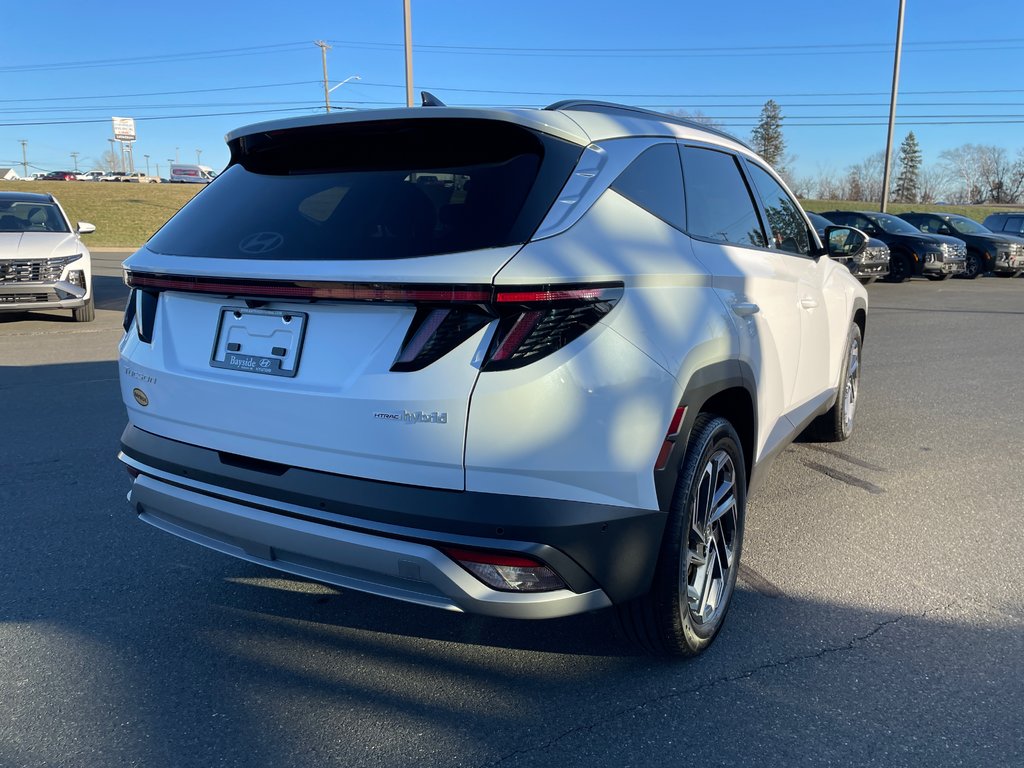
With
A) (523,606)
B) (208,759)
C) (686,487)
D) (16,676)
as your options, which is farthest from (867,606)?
(16,676)

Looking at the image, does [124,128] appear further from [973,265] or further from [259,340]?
[259,340]

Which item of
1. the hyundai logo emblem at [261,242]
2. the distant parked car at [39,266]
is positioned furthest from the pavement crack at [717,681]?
the distant parked car at [39,266]

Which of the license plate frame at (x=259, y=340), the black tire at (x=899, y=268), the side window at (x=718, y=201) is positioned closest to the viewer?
the license plate frame at (x=259, y=340)

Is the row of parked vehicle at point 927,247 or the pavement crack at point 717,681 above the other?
the pavement crack at point 717,681

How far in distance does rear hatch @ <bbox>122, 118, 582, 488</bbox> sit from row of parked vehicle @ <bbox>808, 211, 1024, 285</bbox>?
15804mm

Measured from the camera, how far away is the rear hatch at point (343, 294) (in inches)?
85.7

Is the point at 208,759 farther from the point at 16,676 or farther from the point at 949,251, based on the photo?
the point at 949,251

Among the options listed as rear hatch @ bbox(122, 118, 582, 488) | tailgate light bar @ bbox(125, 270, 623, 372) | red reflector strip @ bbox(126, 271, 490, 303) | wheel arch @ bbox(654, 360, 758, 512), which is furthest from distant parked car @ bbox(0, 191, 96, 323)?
wheel arch @ bbox(654, 360, 758, 512)

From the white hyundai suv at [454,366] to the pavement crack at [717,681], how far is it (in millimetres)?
149

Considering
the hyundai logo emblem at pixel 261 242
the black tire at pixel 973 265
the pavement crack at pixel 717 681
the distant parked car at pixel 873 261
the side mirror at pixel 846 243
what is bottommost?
the black tire at pixel 973 265

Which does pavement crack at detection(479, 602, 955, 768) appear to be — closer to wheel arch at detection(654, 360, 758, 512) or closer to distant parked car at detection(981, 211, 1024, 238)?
wheel arch at detection(654, 360, 758, 512)

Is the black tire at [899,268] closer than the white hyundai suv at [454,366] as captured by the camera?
No

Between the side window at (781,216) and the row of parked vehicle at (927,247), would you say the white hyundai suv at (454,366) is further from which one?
the row of parked vehicle at (927,247)

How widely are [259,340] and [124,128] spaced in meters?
111
